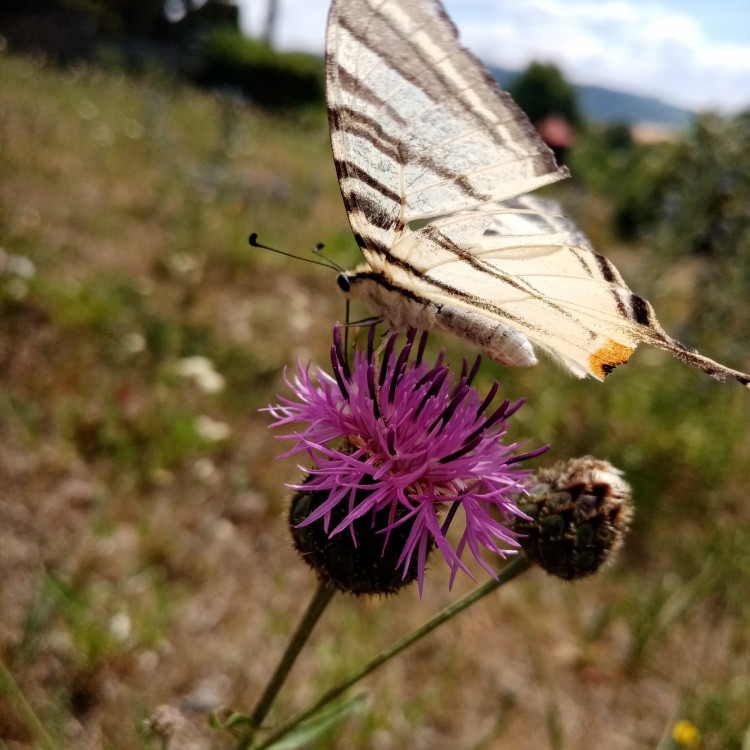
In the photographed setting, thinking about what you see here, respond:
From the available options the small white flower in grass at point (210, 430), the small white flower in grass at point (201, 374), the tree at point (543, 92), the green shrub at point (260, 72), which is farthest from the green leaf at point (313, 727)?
the tree at point (543, 92)

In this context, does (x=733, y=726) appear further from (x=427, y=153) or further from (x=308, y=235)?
(x=308, y=235)

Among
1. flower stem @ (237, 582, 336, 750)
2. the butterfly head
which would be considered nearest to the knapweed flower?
flower stem @ (237, 582, 336, 750)

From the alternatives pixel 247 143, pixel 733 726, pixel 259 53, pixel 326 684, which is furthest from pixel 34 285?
pixel 259 53

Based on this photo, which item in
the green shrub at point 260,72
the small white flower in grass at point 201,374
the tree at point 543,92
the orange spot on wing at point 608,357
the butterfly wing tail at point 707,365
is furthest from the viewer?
the tree at point 543,92

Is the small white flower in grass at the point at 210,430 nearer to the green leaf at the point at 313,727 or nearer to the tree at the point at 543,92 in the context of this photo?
the green leaf at the point at 313,727

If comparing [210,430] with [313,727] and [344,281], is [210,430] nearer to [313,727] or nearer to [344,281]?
[344,281]

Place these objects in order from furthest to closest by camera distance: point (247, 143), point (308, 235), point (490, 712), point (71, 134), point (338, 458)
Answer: point (247, 143) → point (71, 134) → point (308, 235) → point (490, 712) → point (338, 458)
